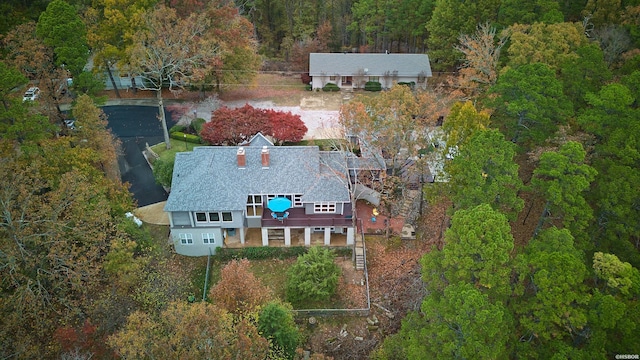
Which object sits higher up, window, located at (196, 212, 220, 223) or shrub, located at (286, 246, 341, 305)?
window, located at (196, 212, 220, 223)

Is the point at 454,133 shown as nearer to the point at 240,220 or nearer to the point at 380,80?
the point at 240,220

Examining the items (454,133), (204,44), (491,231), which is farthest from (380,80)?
(491,231)

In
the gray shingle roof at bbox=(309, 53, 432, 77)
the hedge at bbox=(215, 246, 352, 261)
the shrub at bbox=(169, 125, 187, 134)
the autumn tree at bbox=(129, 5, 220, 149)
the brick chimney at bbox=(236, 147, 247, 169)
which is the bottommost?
the hedge at bbox=(215, 246, 352, 261)

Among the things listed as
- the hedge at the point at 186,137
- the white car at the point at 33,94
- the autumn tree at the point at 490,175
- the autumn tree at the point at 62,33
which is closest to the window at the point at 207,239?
the hedge at the point at 186,137

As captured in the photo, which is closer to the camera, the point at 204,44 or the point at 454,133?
the point at 454,133

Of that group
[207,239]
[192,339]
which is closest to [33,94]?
[207,239]

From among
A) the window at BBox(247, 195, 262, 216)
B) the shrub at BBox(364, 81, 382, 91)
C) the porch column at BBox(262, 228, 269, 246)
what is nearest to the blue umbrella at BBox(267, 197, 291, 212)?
the window at BBox(247, 195, 262, 216)

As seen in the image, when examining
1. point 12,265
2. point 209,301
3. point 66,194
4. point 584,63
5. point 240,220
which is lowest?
point 209,301

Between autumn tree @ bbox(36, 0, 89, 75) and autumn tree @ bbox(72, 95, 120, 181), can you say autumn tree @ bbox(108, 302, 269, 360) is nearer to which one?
autumn tree @ bbox(72, 95, 120, 181)
